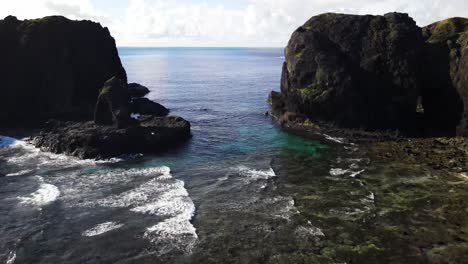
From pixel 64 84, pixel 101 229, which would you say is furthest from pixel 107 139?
pixel 64 84

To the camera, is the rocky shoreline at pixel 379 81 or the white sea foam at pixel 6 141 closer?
the white sea foam at pixel 6 141

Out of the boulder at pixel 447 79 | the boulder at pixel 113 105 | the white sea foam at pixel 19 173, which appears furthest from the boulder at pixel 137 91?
the boulder at pixel 447 79

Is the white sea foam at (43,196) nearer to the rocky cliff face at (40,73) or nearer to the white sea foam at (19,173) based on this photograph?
the white sea foam at (19,173)

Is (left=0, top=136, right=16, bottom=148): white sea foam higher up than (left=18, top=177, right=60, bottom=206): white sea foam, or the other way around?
(left=18, top=177, right=60, bottom=206): white sea foam

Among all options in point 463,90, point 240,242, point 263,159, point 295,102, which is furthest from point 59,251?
point 463,90

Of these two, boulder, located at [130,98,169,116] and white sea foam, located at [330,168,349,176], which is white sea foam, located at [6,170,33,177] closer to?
boulder, located at [130,98,169,116]

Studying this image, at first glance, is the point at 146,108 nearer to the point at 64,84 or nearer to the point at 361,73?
the point at 64,84

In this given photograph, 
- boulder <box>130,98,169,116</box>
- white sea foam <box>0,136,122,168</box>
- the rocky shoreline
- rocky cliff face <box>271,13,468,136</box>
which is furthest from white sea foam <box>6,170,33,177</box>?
rocky cliff face <box>271,13,468,136</box>
